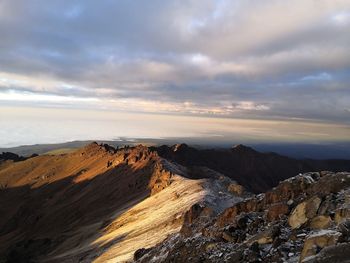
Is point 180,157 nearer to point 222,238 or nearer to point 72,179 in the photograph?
point 72,179

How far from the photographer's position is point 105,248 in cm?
5975

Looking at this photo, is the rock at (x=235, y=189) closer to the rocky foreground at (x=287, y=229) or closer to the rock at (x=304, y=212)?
the rocky foreground at (x=287, y=229)

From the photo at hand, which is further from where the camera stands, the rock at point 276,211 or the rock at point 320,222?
the rock at point 276,211

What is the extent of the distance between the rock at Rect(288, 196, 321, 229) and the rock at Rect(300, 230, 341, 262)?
15.1 ft

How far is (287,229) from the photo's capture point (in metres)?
21.5

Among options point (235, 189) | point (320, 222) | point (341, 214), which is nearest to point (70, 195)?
point (235, 189)

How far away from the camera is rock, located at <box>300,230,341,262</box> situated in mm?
16203

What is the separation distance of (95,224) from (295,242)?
67.0 metres

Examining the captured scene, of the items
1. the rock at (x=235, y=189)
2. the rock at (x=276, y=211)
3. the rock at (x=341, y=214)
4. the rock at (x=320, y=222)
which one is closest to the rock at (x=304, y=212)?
the rock at (x=320, y=222)

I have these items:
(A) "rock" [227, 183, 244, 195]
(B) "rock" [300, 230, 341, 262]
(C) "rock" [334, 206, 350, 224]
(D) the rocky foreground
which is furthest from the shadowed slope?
(B) "rock" [300, 230, 341, 262]

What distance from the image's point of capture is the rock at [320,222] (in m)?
19.7

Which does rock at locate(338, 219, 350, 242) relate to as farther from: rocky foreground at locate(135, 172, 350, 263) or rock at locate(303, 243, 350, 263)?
rock at locate(303, 243, 350, 263)

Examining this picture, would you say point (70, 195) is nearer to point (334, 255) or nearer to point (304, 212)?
point (304, 212)

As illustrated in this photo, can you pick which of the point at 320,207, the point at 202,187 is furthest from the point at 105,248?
the point at 320,207
